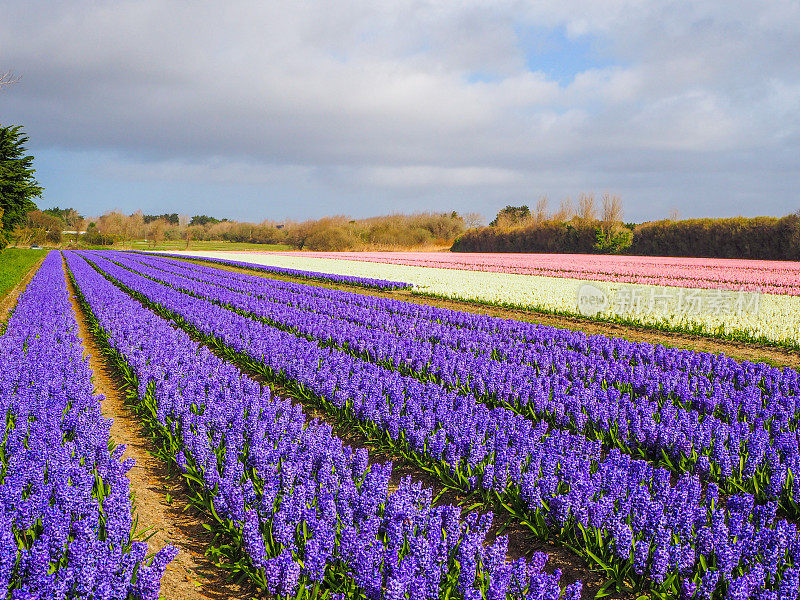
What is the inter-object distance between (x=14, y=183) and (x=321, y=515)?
52969 millimetres

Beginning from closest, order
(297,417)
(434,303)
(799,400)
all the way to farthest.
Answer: (297,417) < (799,400) < (434,303)

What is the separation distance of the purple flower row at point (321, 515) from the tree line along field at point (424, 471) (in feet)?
0.06

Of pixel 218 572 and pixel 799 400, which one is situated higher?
pixel 799 400

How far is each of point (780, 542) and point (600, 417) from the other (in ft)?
9.47

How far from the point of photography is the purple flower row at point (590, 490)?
3.62 meters

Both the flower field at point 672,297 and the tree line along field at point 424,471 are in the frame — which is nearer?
the tree line along field at point 424,471

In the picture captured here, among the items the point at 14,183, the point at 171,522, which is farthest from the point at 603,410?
the point at 14,183

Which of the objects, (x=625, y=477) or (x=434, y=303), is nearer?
(x=625, y=477)

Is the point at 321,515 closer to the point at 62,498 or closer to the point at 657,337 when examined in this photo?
the point at 62,498

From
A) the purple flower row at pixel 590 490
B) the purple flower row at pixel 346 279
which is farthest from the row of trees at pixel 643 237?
the purple flower row at pixel 590 490

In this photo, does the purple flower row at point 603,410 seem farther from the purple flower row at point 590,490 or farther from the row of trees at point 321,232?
the row of trees at point 321,232

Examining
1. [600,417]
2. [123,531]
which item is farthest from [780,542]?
[123,531]

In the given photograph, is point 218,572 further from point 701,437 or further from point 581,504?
point 701,437

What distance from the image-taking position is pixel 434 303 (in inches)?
806
